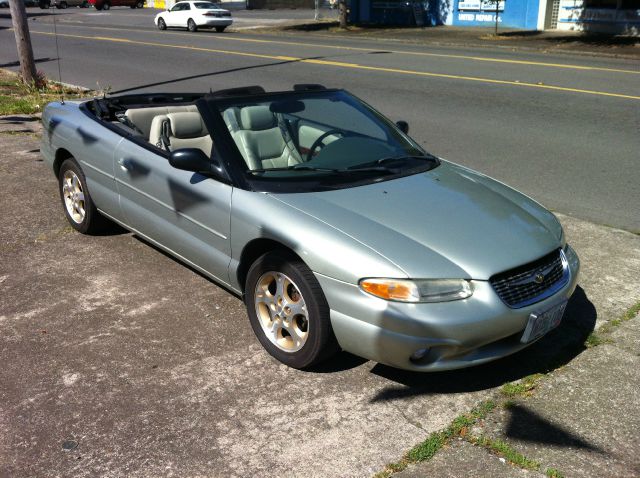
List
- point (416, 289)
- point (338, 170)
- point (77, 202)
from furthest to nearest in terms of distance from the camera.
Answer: point (77, 202)
point (338, 170)
point (416, 289)

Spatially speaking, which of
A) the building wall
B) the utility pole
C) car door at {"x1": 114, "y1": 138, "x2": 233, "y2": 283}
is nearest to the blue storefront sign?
the building wall

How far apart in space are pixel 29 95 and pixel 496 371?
1151cm

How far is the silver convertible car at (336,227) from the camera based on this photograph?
3461 millimetres

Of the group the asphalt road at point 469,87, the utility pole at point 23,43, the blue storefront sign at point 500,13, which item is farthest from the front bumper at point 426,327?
the blue storefront sign at point 500,13

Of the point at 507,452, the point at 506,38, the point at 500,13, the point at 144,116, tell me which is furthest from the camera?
the point at 500,13

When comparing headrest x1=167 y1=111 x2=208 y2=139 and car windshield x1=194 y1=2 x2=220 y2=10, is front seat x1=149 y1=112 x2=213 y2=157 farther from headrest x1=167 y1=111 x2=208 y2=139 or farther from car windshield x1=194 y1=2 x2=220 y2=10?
car windshield x1=194 y1=2 x2=220 y2=10

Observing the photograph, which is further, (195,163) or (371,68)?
(371,68)

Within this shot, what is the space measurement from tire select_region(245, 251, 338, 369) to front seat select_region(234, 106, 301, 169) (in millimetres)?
757

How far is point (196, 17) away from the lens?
32125 millimetres

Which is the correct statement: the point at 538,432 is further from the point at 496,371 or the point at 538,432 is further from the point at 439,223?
the point at 439,223

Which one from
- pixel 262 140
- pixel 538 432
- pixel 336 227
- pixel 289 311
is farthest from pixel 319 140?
pixel 538 432

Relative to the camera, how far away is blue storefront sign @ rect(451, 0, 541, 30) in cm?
2858

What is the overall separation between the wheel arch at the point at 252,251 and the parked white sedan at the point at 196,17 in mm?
29670

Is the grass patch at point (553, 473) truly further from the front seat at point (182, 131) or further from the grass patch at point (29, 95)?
the grass patch at point (29, 95)
